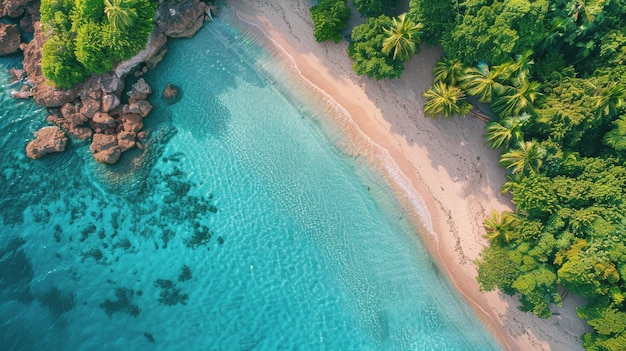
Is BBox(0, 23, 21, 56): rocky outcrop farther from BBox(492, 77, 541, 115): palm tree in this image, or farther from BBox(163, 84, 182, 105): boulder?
BBox(492, 77, 541, 115): palm tree

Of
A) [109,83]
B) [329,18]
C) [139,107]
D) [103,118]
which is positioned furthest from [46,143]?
[329,18]

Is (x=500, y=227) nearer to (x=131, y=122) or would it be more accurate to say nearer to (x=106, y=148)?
(x=131, y=122)

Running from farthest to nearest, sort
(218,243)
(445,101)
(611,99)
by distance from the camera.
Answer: (218,243), (445,101), (611,99)

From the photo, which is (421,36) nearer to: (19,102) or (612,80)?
(612,80)

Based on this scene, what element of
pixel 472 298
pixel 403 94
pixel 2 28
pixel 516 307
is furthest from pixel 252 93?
pixel 516 307

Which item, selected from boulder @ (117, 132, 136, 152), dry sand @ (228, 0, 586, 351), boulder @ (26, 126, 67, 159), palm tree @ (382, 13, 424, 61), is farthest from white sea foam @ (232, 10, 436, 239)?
boulder @ (26, 126, 67, 159)

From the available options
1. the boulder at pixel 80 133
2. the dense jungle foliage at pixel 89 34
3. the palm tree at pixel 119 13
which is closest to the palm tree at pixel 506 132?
the dense jungle foliage at pixel 89 34

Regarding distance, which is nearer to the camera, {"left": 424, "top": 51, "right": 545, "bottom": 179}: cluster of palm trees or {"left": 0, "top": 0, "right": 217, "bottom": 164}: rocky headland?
{"left": 424, "top": 51, "right": 545, "bottom": 179}: cluster of palm trees
